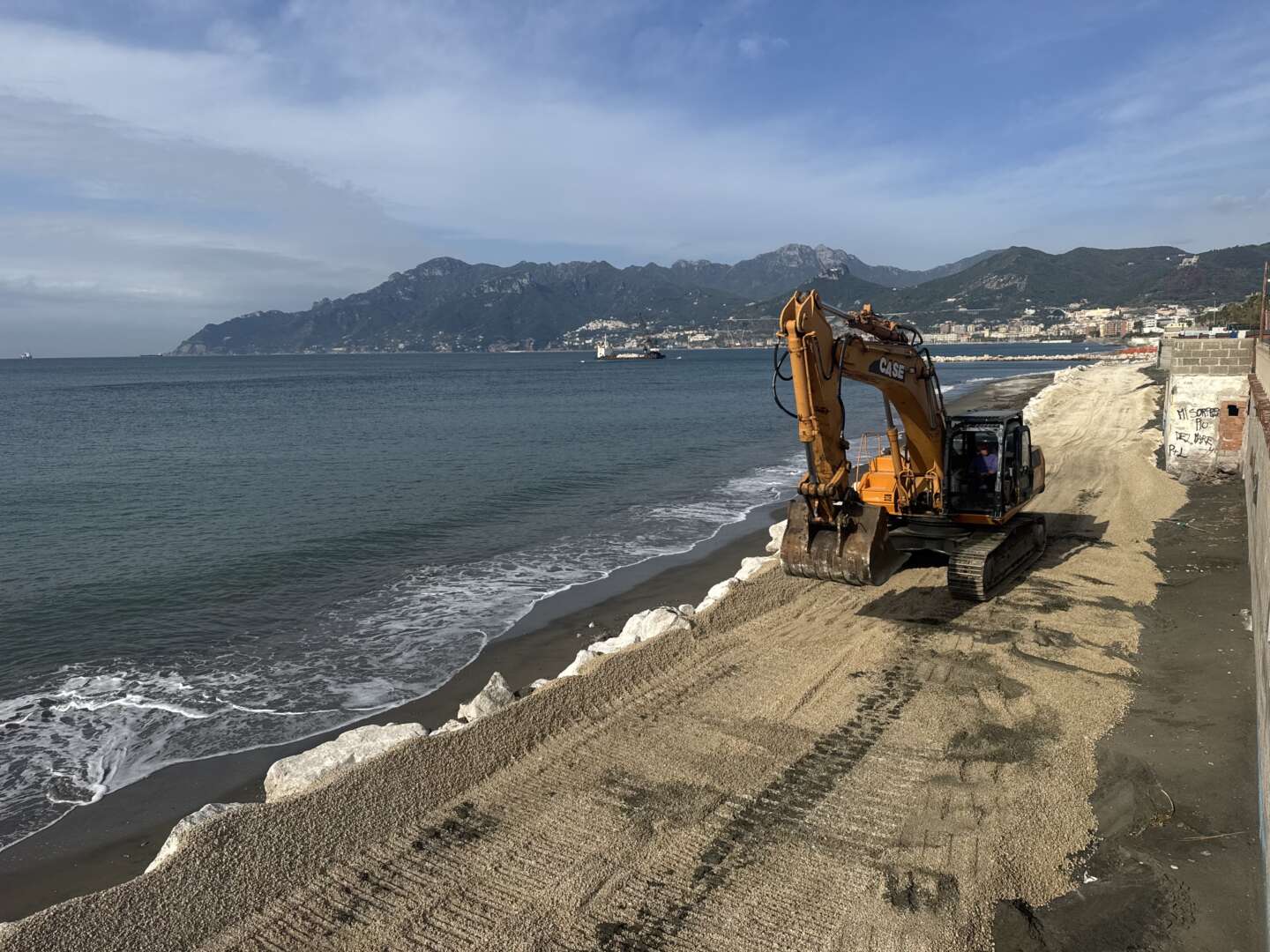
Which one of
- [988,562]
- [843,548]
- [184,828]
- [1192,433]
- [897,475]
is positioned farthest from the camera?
[1192,433]

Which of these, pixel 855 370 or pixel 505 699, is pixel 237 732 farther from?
pixel 855 370

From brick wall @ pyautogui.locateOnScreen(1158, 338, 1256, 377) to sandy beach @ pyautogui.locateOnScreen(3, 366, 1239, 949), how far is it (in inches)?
423

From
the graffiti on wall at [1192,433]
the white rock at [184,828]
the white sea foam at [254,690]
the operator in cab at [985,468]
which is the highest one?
the operator in cab at [985,468]

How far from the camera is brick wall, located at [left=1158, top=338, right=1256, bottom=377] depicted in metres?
17.5

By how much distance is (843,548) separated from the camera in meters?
9.13

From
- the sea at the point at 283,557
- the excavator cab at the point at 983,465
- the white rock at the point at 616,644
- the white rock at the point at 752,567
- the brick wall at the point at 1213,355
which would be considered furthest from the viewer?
the brick wall at the point at 1213,355

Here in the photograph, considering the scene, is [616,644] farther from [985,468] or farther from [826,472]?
[985,468]

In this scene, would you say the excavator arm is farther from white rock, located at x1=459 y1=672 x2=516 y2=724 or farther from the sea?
the sea

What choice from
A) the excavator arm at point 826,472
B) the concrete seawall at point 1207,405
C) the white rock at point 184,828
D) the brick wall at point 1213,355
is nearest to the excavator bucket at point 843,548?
the excavator arm at point 826,472

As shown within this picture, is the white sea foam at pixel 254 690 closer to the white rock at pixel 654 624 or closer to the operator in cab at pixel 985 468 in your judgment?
the white rock at pixel 654 624

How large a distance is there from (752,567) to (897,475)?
3.38m

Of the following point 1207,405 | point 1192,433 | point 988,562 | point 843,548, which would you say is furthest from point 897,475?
Result: point 1192,433

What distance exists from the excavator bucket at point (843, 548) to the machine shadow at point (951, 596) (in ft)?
7.56

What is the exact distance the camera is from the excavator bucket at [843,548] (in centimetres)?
907
